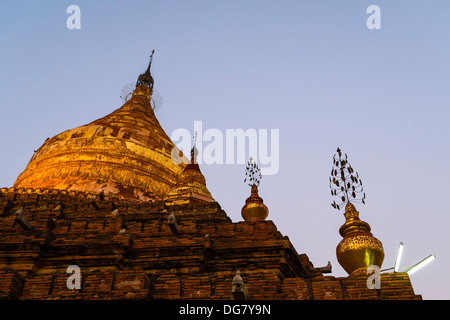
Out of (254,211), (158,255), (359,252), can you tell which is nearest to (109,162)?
(254,211)

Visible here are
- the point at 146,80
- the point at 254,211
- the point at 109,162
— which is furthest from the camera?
the point at 146,80

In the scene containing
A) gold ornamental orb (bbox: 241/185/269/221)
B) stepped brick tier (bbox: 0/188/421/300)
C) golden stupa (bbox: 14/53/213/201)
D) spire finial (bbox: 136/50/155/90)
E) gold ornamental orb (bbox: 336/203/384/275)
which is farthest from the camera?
spire finial (bbox: 136/50/155/90)

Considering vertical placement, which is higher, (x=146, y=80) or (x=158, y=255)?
(x=146, y=80)

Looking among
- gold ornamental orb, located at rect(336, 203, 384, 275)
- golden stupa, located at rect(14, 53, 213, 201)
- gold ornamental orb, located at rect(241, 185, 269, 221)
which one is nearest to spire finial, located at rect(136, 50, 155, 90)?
golden stupa, located at rect(14, 53, 213, 201)

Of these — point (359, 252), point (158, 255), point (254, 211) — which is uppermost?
point (254, 211)

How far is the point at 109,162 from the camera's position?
21359 millimetres

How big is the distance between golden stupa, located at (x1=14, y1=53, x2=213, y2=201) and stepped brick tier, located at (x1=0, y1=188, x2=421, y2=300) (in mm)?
7193

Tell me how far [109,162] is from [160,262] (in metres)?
12.3

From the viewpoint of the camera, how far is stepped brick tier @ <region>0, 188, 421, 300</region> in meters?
7.96

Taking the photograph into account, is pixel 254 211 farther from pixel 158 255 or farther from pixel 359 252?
pixel 158 255

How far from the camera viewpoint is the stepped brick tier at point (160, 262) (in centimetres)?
796

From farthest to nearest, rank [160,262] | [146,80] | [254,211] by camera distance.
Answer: [146,80] < [254,211] < [160,262]

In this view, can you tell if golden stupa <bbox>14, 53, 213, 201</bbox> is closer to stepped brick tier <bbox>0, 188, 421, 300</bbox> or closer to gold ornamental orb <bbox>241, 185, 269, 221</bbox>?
gold ornamental orb <bbox>241, 185, 269, 221</bbox>
